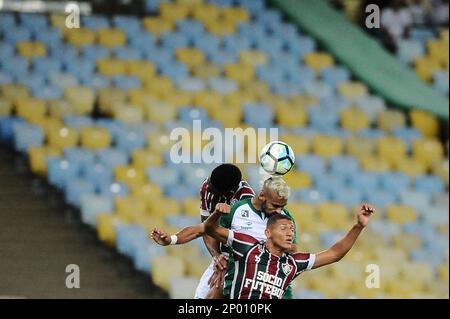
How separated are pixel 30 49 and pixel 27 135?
139 cm

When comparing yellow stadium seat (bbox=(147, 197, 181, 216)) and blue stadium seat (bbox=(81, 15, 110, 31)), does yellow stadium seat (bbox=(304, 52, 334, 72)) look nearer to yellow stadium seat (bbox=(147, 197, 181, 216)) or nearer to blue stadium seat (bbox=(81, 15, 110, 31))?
blue stadium seat (bbox=(81, 15, 110, 31))

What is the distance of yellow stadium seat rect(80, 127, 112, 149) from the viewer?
1256 cm

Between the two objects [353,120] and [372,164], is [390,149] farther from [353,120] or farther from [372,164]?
[353,120]

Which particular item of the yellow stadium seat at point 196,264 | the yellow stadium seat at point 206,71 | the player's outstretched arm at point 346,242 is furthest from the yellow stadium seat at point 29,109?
the player's outstretched arm at point 346,242

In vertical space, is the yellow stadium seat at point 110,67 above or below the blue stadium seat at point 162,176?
above

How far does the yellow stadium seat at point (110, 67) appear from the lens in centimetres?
1346

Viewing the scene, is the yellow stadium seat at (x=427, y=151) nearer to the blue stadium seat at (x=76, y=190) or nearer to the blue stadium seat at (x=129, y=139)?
the blue stadium seat at (x=129, y=139)

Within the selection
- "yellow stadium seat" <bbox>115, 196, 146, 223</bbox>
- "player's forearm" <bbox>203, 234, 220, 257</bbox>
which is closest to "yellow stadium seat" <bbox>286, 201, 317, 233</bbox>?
"yellow stadium seat" <bbox>115, 196, 146, 223</bbox>

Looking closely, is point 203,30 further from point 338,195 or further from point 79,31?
point 338,195

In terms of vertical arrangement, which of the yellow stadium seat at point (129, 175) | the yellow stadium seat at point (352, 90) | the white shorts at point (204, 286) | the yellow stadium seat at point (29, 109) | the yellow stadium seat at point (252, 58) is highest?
the yellow stadium seat at point (252, 58)

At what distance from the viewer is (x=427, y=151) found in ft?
47.1

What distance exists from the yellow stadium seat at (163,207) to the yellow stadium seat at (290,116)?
7.53ft

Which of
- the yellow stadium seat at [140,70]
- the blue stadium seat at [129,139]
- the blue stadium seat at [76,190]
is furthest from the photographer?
the yellow stadium seat at [140,70]

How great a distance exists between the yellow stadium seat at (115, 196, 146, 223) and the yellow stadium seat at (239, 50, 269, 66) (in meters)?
A: 3.16
